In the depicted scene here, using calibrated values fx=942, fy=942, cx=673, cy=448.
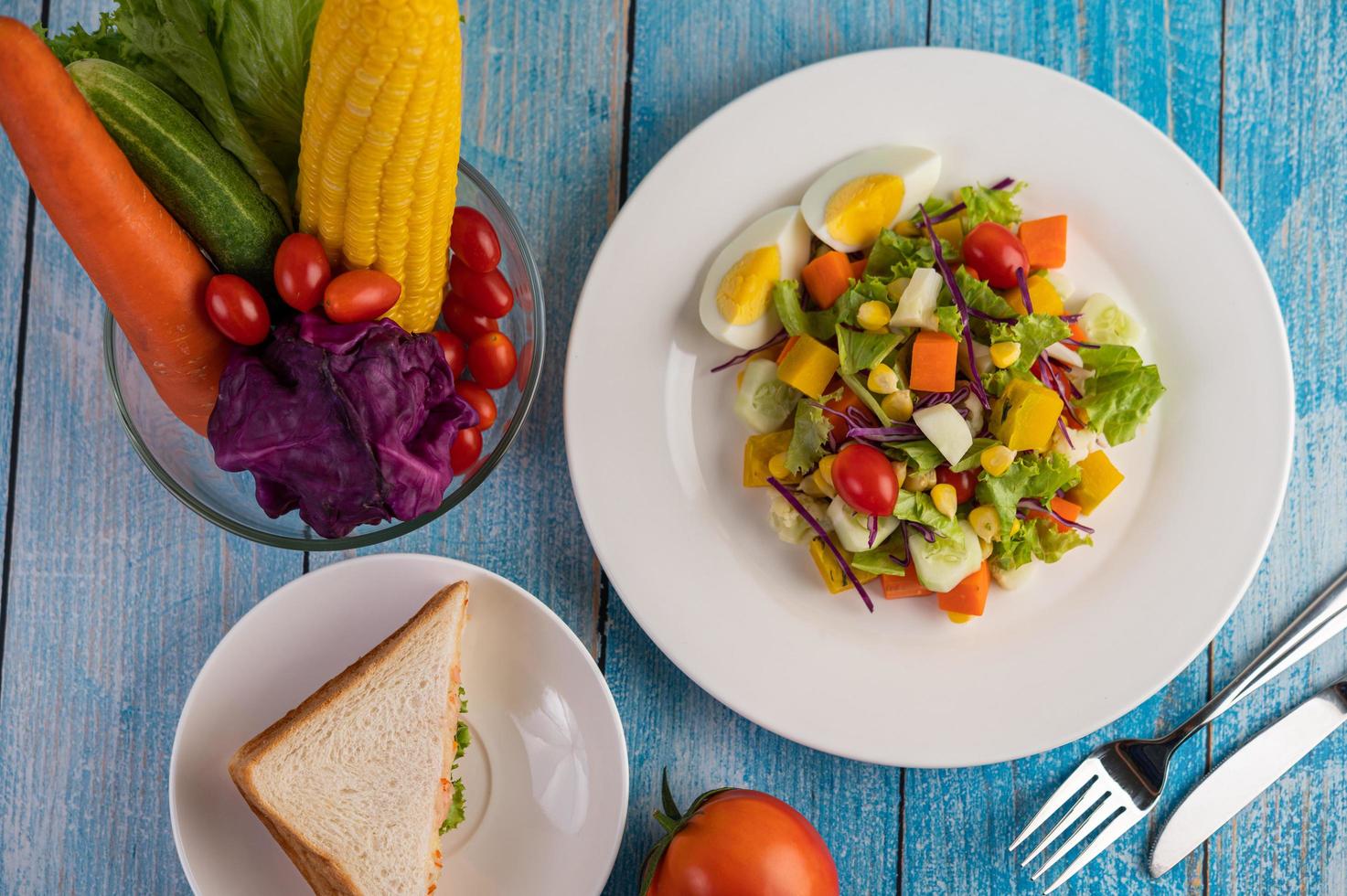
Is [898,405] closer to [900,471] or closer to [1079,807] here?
[900,471]

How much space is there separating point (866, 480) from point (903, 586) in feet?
0.93

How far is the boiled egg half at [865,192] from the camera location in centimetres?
182

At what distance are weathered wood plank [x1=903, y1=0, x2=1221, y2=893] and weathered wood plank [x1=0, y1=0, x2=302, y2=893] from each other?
4.94 ft

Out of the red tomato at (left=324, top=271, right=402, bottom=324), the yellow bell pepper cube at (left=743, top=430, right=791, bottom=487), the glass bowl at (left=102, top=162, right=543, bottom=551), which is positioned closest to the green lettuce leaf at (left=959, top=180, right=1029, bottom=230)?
the yellow bell pepper cube at (left=743, top=430, right=791, bottom=487)

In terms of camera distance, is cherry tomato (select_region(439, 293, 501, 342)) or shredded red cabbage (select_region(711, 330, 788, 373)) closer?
cherry tomato (select_region(439, 293, 501, 342))

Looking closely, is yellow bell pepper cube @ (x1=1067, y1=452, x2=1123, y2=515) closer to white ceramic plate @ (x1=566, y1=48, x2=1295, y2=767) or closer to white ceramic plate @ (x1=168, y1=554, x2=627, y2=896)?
white ceramic plate @ (x1=566, y1=48, x2=1295, y2=767)

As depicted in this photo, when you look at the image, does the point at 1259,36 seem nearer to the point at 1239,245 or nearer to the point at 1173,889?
the point at 1239,245

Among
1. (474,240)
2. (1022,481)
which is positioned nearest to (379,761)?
(474,240)

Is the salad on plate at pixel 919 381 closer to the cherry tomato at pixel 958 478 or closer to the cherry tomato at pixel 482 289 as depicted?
the cherry tomato at pixel 958 478

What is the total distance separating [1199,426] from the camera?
192 cm

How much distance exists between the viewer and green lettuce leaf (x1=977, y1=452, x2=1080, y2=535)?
1777mm

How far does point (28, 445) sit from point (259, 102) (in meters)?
1.02

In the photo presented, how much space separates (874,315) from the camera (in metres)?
1.76

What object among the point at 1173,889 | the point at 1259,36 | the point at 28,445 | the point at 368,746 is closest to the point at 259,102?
the point at 28,445
